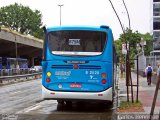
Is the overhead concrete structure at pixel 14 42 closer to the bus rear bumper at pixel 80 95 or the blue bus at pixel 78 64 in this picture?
the blue bus at pixel 78 64

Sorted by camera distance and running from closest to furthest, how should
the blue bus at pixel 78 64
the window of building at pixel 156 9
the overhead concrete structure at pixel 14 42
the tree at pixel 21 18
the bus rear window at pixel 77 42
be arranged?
the blue bus at pixel 78 64, the bus rear window at pixel 77 42, the overhead concrete structure at pixel 14 42, the window of building at pixel 156 9, the tree at pixel 21 18

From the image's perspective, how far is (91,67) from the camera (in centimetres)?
1852

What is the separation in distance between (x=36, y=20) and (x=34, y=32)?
4.74 meters

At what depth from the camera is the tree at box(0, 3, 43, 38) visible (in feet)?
429

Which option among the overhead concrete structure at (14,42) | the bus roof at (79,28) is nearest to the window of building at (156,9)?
the overhead concrete structure at (14,42)

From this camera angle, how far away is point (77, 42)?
1888 centimetres

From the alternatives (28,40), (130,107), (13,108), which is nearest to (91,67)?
(130,107)

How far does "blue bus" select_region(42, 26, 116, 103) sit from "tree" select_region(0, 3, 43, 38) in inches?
4436

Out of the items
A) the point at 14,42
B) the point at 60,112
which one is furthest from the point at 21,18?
the point at 60,112

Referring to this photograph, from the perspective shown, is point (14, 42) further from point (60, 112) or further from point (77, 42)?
point (60, 112)

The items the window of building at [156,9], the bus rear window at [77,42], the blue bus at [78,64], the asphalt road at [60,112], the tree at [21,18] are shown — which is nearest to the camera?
the asphalt road at [60,112]

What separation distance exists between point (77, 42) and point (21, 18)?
115 metres

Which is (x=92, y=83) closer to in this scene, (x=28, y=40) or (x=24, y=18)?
(x=28, y=40)

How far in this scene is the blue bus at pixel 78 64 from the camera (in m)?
18.4
